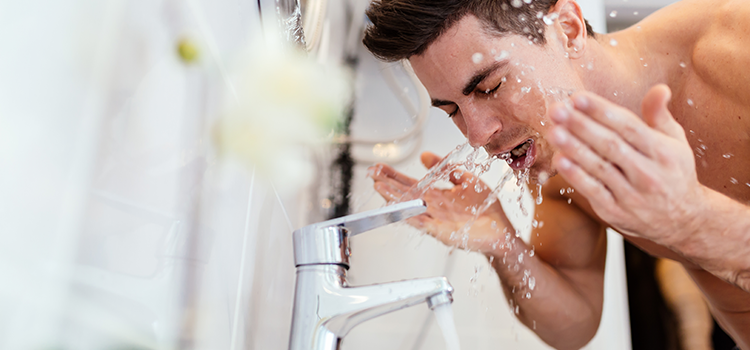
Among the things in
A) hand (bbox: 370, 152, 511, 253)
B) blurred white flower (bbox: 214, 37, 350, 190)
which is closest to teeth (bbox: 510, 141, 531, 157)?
hand (bbox: 370, 152, 511, 253)

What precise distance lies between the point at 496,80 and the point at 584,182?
1.08ft

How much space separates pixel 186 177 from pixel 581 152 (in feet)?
1.05

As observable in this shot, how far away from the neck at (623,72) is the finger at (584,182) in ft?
1.59

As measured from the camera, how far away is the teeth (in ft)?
2.63

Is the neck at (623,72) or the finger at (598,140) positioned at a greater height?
the finger at (598,140)

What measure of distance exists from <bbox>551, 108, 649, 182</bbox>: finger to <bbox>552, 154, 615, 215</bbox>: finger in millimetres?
12

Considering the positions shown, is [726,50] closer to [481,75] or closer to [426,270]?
[481,75]

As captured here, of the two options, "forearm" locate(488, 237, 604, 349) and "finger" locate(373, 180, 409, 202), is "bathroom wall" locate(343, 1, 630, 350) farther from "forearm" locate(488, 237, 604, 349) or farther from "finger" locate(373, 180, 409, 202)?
"finger" locate(373, 180, 409, 202)

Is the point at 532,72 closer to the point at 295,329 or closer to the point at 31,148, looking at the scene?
the point at 295,329

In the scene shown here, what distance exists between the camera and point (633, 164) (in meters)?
0.39

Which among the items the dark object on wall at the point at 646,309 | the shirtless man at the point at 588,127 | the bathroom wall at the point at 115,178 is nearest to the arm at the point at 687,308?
the dark object on wall at the point at 646,309

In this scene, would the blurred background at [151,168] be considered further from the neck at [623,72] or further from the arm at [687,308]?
the arm at [687,308]

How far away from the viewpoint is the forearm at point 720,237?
48 centimetres

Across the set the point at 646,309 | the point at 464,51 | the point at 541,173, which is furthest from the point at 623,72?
the point at 646,309
